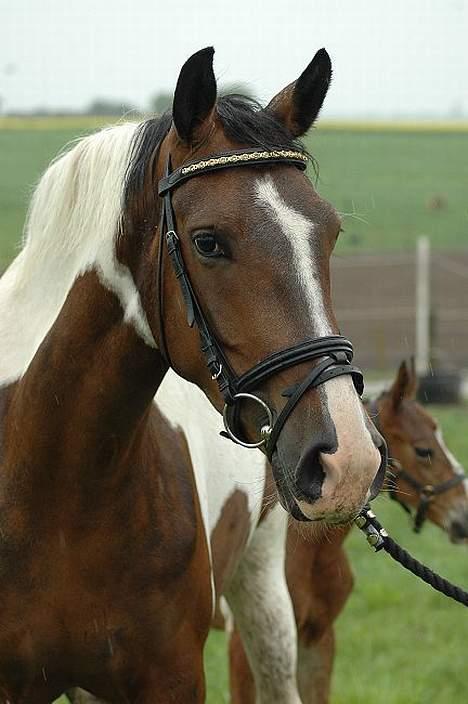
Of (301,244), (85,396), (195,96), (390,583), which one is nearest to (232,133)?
(195,96)

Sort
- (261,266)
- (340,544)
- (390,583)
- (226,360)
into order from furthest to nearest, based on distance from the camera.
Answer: (390,583)
(340,544)
(226,360)
(261,266)

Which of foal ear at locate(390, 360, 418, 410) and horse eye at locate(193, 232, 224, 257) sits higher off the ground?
horse eye at locate(193, 232, 224, 257)

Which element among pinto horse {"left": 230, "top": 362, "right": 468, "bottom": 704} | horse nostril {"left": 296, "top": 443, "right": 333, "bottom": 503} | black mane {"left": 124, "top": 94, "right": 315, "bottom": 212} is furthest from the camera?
pinto horse {"left": 230, "top": 362, "right": 468, "bottom": 704}

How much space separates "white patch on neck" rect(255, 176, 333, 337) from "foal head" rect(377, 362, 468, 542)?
3.62 metres

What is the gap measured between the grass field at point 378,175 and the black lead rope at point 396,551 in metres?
15.5

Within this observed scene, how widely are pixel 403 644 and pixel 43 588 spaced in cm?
394

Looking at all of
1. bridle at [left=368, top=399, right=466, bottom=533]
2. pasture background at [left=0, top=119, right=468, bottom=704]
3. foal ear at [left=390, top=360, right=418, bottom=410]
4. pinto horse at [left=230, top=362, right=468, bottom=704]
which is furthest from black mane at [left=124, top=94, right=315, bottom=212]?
bridle at [left=368, top=399, right=466, bottom=533]

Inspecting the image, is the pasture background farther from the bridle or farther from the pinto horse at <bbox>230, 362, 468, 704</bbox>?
the bridle

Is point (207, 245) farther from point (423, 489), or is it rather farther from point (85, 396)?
point (423, 489)

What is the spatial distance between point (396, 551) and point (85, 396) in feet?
3.06

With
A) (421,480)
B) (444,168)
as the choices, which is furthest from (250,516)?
(444,168)

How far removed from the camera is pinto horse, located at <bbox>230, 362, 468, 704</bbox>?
5.11 m

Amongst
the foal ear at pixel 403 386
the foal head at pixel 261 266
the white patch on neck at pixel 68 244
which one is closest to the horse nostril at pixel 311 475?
the foal head at pixel 261 266

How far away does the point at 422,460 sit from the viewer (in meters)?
6.07
